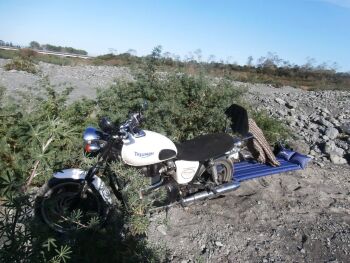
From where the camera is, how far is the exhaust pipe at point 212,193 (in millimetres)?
4227

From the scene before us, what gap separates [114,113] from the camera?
5.88 m

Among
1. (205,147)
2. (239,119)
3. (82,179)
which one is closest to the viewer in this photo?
(82,179)

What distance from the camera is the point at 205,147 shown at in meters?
4.37

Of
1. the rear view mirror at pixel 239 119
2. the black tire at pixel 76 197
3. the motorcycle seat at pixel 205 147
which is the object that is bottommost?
the black tire at pixel 76 197

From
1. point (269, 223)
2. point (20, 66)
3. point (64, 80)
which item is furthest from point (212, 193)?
point (20, 66)

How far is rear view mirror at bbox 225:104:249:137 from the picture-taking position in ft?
16.6

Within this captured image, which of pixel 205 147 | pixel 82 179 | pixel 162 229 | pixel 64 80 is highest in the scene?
pixel 205 147

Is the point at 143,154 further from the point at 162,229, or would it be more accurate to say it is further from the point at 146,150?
the point at 162,229

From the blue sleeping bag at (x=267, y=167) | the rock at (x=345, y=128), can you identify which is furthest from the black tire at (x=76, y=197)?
the rock at (x=345, y=128)

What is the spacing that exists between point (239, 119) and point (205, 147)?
1.02m

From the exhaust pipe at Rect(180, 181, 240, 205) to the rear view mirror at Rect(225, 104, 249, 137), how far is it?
2.47ft

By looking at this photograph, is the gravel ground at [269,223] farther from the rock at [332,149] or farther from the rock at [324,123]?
the rock at [324,123]

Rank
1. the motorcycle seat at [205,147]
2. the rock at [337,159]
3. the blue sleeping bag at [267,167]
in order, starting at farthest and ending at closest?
the rock at [337,159] → the blue sleeping bag at [267,167] → the motorcycle seat at [205,147]

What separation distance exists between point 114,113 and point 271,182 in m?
2.52
